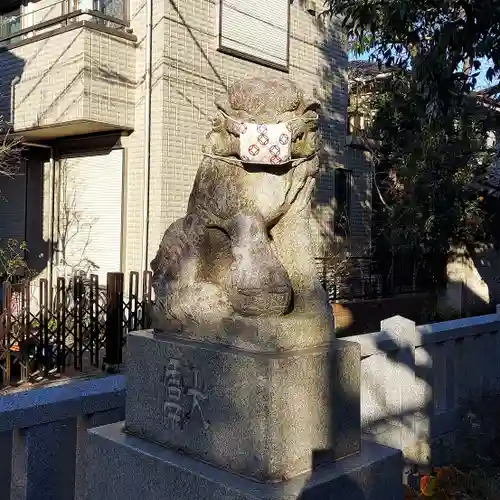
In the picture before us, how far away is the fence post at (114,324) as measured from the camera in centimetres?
744

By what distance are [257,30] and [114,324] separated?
580 cm

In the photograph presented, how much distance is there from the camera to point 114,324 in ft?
24.6

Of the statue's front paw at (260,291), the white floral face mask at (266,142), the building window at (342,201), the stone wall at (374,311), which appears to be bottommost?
the stone wall at (374,311)

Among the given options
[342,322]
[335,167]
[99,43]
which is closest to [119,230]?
[99,43]

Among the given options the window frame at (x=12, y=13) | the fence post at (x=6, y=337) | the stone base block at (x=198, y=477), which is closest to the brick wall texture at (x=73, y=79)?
the window frame at (x=12, y=13)

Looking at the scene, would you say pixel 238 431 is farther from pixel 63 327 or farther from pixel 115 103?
pixel 115 103

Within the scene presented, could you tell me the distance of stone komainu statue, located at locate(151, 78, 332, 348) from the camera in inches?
107

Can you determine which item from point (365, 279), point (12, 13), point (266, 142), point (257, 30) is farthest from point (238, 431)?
point (12, 13)

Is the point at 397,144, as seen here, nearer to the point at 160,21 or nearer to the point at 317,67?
the point at 317,67

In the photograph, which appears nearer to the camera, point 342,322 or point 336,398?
point 336,398

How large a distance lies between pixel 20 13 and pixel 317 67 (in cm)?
564

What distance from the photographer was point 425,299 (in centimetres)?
1367

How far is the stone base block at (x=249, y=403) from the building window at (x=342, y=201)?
9.76 meters

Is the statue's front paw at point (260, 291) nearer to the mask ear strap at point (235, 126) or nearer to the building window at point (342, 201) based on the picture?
the mask ear strap at point (235, 126)
